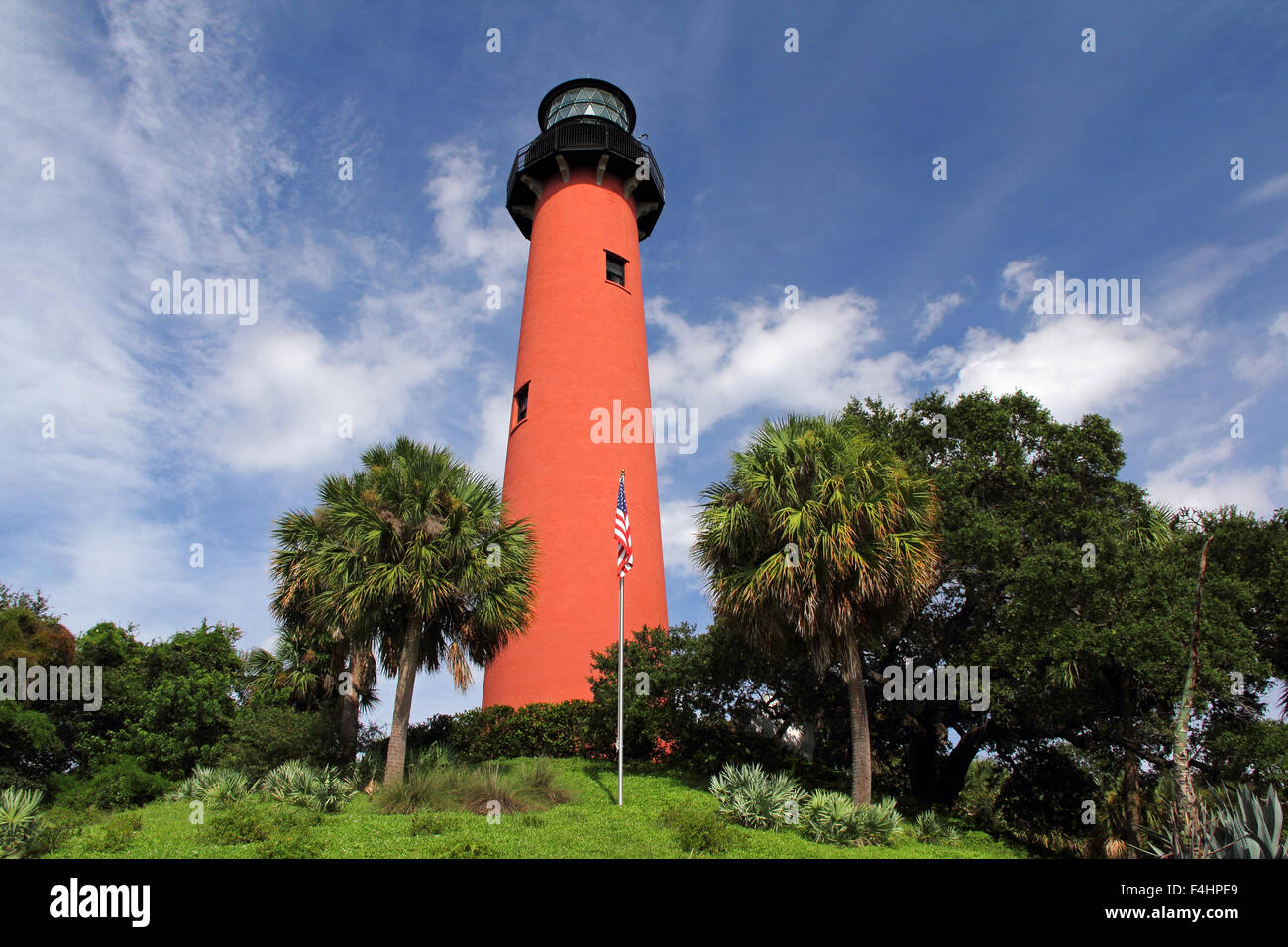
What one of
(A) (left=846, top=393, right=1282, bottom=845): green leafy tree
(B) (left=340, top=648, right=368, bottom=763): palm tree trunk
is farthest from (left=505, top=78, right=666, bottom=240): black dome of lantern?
(B) (left=340, top=648, right=368, bottom=763): palm tree trunk

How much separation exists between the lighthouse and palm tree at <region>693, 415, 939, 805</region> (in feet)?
19.0

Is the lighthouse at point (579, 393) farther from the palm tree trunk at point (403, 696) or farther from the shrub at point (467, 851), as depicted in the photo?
the shrub at point (467, 851)

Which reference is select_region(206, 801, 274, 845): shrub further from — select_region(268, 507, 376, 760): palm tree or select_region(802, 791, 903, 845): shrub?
select_region(802, 791, 903, 845): shrub

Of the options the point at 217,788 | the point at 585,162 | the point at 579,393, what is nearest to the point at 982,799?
the point at 579,393

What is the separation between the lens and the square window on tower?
2300 cm

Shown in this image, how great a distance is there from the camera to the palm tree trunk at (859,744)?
1341 centimetres

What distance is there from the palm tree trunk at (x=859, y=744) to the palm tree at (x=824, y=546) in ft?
0.06

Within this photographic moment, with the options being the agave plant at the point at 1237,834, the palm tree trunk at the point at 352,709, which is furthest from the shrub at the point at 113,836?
the agave plant at the point at 1237,834

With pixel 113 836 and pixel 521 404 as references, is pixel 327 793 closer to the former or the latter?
pixel 113 836

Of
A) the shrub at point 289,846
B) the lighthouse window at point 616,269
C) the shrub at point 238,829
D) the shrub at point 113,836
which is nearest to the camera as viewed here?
the shrub at point 289,846
